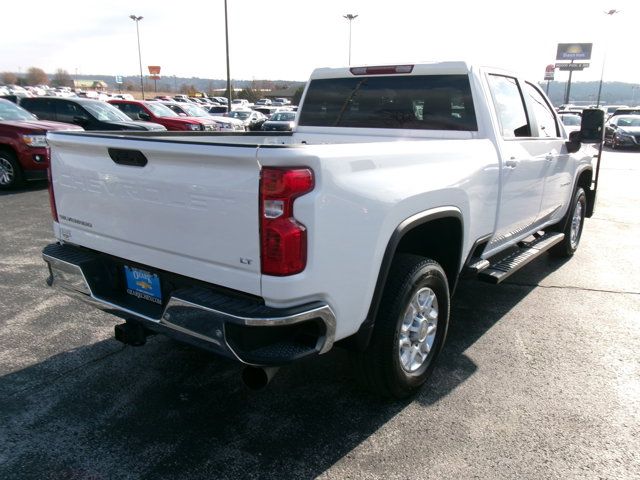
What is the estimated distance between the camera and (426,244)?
3568mm

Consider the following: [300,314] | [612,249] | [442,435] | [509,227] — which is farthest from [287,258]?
[612,249]

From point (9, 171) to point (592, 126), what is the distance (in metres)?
9.80

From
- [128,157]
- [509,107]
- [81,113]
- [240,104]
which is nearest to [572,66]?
[240,104]

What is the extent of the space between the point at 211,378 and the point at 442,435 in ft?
5.00

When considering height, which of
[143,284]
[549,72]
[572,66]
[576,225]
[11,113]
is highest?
[572,66]

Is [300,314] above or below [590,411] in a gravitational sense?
above

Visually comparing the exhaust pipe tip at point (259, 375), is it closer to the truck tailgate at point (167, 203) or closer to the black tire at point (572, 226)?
the truck tailgate at point (167, 203)

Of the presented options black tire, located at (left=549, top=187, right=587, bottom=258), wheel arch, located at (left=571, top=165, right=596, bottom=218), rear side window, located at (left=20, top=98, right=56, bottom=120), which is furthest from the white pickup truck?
rear side window, located at (left=20, top=98, right=56, bottom=120)

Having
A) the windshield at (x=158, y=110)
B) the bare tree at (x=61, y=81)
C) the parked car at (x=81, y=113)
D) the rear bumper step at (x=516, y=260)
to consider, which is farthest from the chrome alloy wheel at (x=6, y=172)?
the bare tree at (x=61, y=81)

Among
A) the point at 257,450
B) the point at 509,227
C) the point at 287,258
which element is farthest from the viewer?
the point at 509,227

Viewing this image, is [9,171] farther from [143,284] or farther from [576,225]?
[576,225]

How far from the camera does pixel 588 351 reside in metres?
3.98

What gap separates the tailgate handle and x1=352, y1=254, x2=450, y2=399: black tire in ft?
4.81

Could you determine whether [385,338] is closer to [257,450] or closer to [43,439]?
[257,450]
